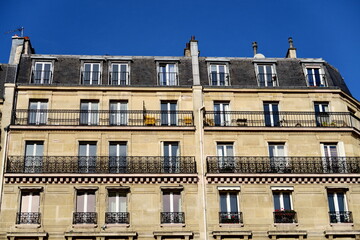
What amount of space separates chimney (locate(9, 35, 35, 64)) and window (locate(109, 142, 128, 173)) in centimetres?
735

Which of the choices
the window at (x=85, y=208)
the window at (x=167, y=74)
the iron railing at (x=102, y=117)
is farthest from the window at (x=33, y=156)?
the window at (x=167, y=74)

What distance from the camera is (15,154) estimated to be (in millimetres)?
27750

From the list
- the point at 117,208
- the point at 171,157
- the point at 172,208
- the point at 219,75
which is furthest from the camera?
the point at 219,75

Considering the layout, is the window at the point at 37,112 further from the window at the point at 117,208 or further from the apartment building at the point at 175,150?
the window at the point at 117,208

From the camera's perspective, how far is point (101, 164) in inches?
1091

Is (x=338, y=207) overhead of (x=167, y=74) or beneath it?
beneath

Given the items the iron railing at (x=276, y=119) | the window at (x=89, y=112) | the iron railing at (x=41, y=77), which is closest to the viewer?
the window at (x=89, y=112)

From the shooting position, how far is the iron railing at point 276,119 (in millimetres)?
29453

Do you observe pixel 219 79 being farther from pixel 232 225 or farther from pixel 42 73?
pixel 42 73

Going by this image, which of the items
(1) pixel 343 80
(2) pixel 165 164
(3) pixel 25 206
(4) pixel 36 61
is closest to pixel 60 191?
(3) pixel 25 206

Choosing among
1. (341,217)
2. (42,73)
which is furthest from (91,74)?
(341,217)

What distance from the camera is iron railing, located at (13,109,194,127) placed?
94.4ft

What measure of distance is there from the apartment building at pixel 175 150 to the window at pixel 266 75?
6cm

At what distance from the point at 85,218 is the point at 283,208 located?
30.9 ft
